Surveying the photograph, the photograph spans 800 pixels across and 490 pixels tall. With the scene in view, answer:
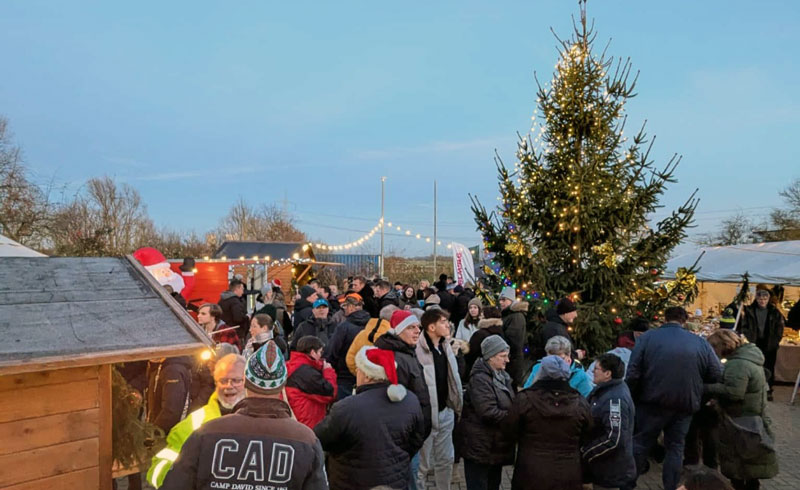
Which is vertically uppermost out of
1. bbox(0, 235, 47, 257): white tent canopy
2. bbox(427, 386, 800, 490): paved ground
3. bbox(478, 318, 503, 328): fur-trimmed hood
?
bbox(0, 235, 47, 257): white tent canopy

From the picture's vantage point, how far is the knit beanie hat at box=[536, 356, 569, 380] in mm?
3838

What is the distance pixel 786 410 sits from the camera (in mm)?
8922

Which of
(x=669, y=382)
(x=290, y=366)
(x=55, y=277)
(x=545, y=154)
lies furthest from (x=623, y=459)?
(x=545, y=154)

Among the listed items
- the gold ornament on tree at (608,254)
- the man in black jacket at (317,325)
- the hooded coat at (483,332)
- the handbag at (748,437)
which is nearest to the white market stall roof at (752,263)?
the gold ornament on tree at (608,254)

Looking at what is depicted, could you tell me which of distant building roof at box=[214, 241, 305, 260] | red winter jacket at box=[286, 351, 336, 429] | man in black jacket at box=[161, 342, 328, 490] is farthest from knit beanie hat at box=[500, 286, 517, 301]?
distant building roof at box=[214, 241, 305, 260]

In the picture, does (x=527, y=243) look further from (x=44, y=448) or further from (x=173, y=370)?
(x=44, y=448)

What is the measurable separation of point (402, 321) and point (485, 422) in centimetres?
105

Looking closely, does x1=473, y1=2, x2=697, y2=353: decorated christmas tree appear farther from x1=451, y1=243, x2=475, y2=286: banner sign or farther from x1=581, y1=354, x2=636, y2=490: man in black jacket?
x1=451, y1=243, x2=475, y2=286: banner sign

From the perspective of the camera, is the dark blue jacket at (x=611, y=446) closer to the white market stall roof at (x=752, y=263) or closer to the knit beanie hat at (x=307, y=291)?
the knit beanie hat at (x=307, y=291)

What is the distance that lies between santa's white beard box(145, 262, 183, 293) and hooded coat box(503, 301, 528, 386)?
4612 millimetres

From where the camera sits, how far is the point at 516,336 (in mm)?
7059

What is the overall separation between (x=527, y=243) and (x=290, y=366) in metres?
5.08

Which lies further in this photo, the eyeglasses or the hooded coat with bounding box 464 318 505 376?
the hooded coat with bounding box 464 318 505 376

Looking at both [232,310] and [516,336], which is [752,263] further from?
[232,310]
